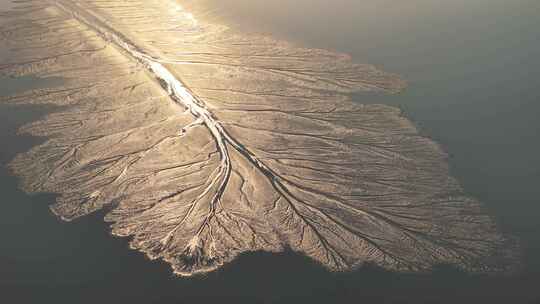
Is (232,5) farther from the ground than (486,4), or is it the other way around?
(486,4)

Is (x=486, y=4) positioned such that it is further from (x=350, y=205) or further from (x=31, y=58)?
(x=31, y=58)

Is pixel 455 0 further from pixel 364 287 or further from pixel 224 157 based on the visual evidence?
pixel 364 287

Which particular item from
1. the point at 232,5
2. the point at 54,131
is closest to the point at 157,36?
the point at 232,5

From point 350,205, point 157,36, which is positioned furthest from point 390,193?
point 157,36

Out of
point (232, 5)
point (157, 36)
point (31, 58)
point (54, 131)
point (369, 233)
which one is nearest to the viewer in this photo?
point (369, 233)

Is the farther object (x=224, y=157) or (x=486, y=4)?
(x=486, y=4)

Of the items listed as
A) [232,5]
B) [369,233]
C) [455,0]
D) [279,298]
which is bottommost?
[279,298]

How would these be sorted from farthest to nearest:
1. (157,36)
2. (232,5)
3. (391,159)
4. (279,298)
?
(232,5), (157,36), (391,159), (279,298)
